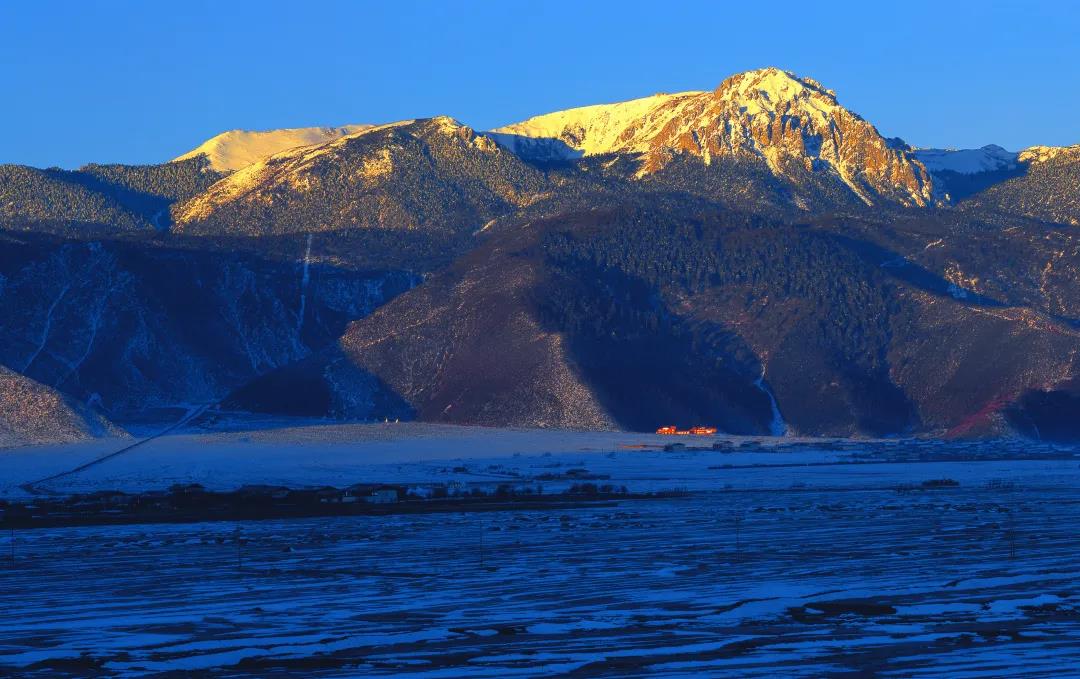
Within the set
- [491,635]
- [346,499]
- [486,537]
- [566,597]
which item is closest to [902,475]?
[346,499]

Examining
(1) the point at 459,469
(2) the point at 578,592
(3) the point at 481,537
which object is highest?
(1) the point at 459,469

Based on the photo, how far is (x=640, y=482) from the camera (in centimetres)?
15688

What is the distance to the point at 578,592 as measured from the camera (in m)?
77.1

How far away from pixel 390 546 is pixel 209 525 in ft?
61.2

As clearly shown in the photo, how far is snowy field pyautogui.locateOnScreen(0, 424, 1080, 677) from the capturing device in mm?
61031

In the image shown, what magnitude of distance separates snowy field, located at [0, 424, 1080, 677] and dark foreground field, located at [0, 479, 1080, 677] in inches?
7.4

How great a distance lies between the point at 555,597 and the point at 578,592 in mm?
1881

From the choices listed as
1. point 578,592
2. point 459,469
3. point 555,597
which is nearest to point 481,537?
point 578,592

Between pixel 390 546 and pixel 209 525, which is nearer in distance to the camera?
pixel 390 546

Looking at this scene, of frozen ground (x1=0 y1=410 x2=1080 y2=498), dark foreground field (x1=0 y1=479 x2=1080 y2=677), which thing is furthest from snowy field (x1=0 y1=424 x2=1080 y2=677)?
frozen ground (x1=0 y1=410 x2=1080 y2=498)

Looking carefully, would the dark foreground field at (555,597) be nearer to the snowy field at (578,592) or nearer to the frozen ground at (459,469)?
the snowy field at (578,592)

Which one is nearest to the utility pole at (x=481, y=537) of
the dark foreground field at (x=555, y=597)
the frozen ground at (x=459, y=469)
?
the dark foreground field at (x=555, y=597)

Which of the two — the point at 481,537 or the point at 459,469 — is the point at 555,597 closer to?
the point at 481,537

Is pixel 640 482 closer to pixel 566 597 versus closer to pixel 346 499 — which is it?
pixel 346 499
